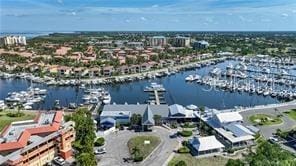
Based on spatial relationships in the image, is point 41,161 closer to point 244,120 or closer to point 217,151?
point 217,151

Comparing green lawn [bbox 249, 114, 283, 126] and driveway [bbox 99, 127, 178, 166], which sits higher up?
green lawn [bbox 249, 114, 283, 126]

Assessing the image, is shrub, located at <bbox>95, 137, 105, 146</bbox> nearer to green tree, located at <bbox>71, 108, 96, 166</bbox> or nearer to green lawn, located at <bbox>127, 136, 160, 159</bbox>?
green tree, located at <bbox>71, 108, 96, 166</bbox>

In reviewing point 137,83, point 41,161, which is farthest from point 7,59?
point 41,161

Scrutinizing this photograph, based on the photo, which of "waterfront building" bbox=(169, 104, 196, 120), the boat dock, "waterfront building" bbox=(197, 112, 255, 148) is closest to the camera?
"waterfront building" bbox=(197, 112, 255, 148)

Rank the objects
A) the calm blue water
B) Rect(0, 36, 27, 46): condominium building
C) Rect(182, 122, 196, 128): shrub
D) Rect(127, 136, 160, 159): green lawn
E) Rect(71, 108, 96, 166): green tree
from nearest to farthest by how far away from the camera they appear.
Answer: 1. Rect(71, 108, 96, 166): green tree
2. Rect(127, 136, 160, 159): green lawn
3. Rect(182, 122, 196, 128): shrub
4. the calm blue water
5. Rect(0, 36, 27, 46): condominium building

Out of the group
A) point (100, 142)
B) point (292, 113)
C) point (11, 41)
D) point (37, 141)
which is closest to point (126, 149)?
point (100, 142)

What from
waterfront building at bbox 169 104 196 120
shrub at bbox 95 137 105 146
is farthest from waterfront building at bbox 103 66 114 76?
shrub at bbox 95 137 105 146

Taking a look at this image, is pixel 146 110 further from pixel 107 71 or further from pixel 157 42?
pixel 157 42
